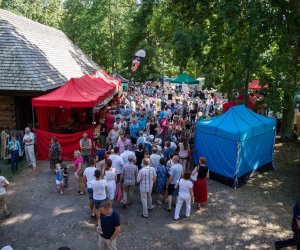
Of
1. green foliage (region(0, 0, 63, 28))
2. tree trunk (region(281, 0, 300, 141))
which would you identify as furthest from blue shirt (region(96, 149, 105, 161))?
green foliage (region(0, 0, 63, 28))

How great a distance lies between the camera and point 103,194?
8000 mm

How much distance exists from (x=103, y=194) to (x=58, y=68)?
12.1m

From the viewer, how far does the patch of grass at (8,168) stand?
1187cm

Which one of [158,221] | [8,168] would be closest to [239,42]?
[158,221]

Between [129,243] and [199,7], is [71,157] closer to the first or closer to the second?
[129,243]

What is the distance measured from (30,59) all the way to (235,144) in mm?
10843

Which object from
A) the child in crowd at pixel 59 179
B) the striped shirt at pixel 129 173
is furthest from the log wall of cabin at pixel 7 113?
the striped shirt at pixel 129 173

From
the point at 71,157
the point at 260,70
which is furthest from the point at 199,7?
the point at 71,157

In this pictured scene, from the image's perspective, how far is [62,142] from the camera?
13203mm

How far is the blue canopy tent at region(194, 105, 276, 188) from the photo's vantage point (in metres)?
11.2

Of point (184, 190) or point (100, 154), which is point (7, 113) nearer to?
point (100, 154)

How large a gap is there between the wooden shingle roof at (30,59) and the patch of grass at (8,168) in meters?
3.27

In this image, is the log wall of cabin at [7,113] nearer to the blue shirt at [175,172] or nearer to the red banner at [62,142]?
the red banner at [62,142]

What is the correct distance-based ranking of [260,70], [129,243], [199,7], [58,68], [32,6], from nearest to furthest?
[129,243], [260,70], [199,7], [58,68], [32,6]
